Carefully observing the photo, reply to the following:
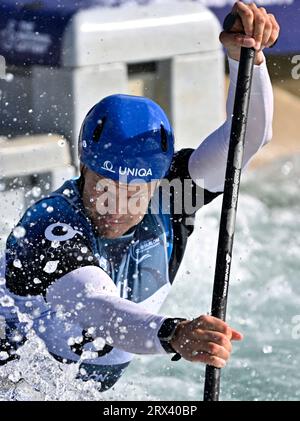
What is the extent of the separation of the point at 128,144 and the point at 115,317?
527mm

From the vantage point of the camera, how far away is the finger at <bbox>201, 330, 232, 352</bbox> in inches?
91.7

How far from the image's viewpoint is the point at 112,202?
9.31 feet

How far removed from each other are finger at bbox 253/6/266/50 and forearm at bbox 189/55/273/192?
251 millimetres

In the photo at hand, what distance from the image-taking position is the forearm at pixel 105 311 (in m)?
2.52

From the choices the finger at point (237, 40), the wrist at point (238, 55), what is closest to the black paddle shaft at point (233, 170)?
the finger at point (237, 40)

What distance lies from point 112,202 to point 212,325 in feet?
2.00

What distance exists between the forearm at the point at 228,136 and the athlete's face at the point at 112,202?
26 cm

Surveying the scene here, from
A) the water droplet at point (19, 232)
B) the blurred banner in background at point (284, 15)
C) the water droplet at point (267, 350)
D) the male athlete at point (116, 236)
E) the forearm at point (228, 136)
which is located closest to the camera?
the male athlete at point (116, 236)

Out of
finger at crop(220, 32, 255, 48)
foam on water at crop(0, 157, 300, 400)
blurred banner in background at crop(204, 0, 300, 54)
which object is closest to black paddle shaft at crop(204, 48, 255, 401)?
finger at crop(220, 32, 255, 48)

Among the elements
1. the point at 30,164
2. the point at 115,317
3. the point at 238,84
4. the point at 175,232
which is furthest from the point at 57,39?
the point at 115,317

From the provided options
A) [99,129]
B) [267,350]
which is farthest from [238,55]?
[267,350]

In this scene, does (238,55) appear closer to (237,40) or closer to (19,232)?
(237,40)

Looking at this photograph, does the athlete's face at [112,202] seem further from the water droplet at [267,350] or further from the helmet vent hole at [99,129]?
the water droplet at [267,350]
